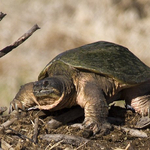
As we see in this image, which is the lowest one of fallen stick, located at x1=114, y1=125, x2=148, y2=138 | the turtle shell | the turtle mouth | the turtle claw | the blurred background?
fallen stick, located at x1=114, y1=125, x2=148, y2=138

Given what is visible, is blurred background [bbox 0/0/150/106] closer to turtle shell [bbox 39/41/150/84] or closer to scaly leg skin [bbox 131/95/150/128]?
scaly leg skin [bbox 131/95/150/128]

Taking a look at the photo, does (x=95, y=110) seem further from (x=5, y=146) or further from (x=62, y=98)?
(x=5, y=146)

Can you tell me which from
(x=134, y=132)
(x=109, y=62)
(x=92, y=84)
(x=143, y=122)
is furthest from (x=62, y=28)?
(x=134, y=132)

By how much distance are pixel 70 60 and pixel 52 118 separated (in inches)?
24.8

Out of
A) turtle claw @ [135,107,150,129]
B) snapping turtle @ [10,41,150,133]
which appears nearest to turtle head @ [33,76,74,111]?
snapping turtle @ [10,41,150,133]

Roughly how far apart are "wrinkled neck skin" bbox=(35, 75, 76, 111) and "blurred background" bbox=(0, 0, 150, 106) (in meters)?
6.23

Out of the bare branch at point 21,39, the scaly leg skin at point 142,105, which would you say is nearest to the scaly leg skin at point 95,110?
the scaly leg skin at point 142,105

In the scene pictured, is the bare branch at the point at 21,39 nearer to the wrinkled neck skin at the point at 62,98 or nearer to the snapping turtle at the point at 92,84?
the snapping turtle at the point at 92,84

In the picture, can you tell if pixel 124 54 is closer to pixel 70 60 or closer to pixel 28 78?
pixel 70 60

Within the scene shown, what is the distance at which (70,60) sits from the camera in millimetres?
4785

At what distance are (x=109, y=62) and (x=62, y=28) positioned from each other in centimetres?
722

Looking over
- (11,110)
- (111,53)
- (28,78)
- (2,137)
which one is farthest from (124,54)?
(28,78)

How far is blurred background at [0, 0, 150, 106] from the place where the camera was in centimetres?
1134

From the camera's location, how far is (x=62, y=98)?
14.8ft
